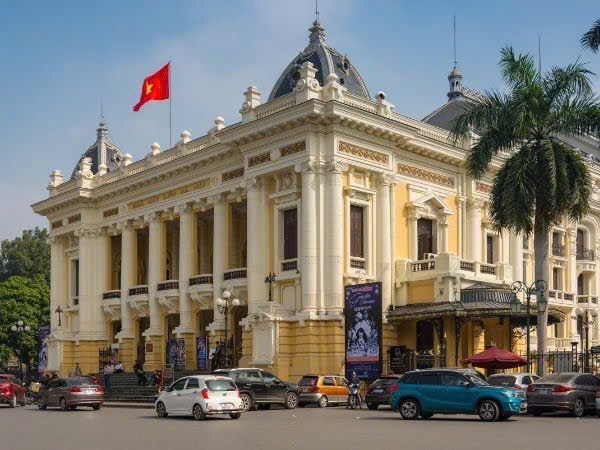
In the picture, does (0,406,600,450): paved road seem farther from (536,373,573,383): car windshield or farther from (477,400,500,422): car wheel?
(536,373,573,383): car windshield

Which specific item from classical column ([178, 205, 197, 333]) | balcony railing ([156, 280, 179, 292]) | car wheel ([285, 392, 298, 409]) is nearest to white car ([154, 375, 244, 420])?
car wheel ([285, 392, 298, 409])

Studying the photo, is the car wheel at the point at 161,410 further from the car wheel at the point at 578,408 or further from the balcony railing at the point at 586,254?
the balcony railing at the point at 586,254

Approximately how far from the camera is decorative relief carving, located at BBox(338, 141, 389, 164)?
41031 mm

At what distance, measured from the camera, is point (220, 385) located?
2755cm

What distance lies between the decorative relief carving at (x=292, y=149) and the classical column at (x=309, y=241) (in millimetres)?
956

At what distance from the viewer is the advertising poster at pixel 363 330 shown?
122 feet

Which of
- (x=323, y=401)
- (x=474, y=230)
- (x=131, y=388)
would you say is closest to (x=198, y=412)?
(x=323, y=401)

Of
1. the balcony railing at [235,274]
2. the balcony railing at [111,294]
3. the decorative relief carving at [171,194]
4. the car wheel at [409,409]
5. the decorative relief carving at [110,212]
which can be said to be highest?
the decorative relief carving at [171,194]

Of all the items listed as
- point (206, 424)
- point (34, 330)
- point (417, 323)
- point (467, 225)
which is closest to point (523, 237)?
point (467, 225)

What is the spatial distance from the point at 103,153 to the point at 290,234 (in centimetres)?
2517

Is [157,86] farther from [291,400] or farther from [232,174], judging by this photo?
[291,400]

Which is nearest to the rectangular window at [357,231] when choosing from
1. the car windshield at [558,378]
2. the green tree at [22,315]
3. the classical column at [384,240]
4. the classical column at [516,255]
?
the classical column at [384,240]

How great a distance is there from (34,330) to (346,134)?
138 feet

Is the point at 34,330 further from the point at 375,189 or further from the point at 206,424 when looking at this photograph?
the point at 206,424
